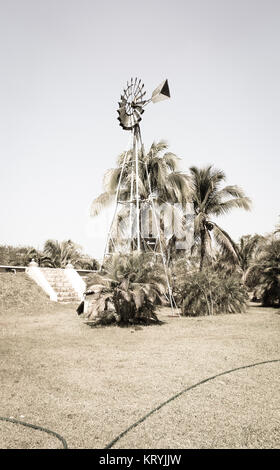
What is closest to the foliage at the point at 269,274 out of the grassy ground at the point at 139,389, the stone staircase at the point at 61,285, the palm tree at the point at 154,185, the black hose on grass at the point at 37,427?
the palm tree at the point at 154,185

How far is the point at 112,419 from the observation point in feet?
10.0

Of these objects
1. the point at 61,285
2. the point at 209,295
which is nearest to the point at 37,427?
the point at 209,295

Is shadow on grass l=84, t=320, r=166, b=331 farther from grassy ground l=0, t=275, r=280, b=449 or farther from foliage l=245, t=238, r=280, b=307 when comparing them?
foliage l=245, t=238, r=280, b=307

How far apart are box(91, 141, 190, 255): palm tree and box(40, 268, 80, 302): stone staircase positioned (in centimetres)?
406

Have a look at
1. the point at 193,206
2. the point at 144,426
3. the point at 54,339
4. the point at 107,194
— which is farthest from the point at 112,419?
the point at 193,206

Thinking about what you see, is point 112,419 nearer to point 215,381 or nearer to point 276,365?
point 215,381

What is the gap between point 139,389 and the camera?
3855 millimetres

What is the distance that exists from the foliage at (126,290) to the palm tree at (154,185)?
6.41 m

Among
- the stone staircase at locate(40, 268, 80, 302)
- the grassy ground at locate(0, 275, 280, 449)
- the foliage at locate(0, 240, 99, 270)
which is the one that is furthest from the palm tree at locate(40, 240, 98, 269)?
the grassy ground at locate(0, 275, 280, 449)

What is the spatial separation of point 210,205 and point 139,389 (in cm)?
1488

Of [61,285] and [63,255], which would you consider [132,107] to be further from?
[63,255]

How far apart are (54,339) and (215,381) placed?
13.3ft

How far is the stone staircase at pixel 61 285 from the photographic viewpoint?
51.1ft
